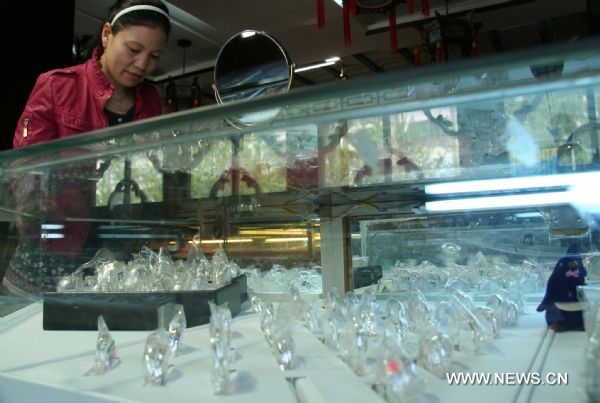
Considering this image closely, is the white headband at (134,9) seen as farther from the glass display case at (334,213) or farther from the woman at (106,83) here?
the glass display case at (334,213)

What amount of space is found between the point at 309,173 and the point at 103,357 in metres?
0.37

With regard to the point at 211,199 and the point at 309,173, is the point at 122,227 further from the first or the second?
the point at 309,173

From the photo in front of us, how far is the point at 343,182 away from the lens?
0.67 m

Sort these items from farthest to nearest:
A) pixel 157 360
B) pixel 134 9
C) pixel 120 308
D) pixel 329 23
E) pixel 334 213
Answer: pixel 329 23 < pixel 134 9 < pixel 334 213 < pixel 120 308 < pixel 157 360

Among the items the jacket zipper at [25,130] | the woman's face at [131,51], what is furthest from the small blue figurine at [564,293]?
the jacket zipper at [25,130]

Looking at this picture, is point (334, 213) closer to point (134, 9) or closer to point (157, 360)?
point (157, 360)

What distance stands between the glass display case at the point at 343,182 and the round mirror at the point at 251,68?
154 millimetres

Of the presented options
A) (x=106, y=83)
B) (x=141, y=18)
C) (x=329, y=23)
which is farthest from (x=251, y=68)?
(x=329, y=23)

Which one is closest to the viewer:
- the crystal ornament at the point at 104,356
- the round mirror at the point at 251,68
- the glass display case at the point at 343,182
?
the glass display case at the point at 343,182

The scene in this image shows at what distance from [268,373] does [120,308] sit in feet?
1.09

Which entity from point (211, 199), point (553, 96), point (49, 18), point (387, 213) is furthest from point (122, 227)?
point (49, 18)

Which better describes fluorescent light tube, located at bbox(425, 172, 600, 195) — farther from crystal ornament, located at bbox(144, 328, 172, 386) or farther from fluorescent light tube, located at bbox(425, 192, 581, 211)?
crystal ornament, located at bbox(144, 328, 172, 386)

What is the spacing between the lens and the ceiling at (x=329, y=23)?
117 inches

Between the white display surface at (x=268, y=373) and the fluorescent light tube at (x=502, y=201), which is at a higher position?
the fluorescent light tube at (x=502, y=201)
